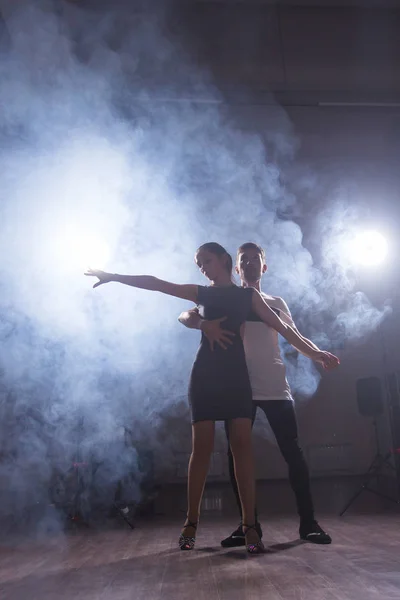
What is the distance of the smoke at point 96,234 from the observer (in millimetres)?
4125

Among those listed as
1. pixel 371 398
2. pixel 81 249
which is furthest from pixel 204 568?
pixel 81 249

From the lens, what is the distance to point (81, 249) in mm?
4332

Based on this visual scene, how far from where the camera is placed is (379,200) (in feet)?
17.8

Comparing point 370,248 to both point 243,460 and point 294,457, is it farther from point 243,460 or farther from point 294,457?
point 243,460

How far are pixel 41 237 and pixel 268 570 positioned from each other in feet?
11.2

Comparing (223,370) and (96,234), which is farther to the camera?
(96,234)

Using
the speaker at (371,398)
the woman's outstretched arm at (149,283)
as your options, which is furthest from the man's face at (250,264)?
the speaker at (371,398)

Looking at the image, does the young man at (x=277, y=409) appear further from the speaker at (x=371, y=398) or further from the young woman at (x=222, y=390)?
the speaker at (x=371, y=398)

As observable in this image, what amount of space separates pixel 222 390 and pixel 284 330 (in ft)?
1.22

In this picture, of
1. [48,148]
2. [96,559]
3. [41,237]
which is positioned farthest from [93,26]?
[96,559]

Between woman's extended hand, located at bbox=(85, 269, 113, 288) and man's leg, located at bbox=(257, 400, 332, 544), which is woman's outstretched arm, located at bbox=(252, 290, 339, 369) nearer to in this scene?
Result: man's leg, located at bbox=(257, 400, 332, 544)

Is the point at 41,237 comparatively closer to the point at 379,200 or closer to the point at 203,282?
the point at 203,282

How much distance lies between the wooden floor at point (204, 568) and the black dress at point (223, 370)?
532 mm

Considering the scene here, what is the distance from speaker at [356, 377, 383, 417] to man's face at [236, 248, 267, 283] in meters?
2.25
